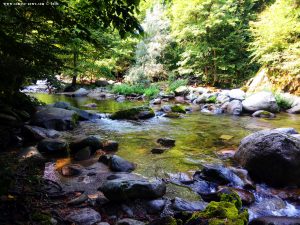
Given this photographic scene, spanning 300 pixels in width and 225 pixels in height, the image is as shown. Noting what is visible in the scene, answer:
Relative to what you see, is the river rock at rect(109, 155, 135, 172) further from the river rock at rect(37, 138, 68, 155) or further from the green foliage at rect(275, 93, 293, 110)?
the green foliage at rect(275, 93, 293, 110)

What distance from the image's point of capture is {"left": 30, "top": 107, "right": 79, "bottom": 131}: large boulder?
751cm

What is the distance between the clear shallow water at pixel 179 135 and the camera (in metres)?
5.30

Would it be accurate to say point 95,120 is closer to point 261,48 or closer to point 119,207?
point 119,207

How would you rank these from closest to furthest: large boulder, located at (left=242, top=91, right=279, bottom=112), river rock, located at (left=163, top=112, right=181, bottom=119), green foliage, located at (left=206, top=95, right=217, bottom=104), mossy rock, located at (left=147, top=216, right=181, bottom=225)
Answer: mossy rock, located at (left=147, top=216, right=181, bottom=225), river rock, located at (left=163, top=112, right=181, bottom=119), large boulder, located at (left=242, top=91, right=279, bottom=112), green foliage, located at (left=206, top=95, right=217, bottom=104)

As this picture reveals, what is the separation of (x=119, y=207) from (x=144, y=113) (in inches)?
266

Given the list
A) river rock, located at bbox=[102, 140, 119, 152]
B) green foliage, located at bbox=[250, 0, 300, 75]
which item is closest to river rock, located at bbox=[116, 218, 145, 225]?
river rock, located at bbox=[102, 140, 119, 152]

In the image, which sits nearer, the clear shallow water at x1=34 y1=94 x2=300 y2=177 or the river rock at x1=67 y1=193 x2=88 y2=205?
the river rock at x1=67 y1=193 x2=88 y2=205

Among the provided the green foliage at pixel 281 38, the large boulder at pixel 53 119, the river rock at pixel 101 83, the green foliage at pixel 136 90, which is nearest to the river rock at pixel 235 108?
the green foliage at pixel 281 38

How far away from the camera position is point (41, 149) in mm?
5352

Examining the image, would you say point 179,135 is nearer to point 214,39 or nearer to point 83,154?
point 83,154

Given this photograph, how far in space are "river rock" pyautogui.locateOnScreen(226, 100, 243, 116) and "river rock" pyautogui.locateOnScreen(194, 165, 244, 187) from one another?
25.3 feet

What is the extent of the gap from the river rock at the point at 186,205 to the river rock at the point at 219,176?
91cm

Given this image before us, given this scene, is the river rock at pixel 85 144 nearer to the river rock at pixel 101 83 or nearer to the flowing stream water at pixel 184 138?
the flowing stream water at pixel 184 138

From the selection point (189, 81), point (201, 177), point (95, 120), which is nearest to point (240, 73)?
point (189, 81)
